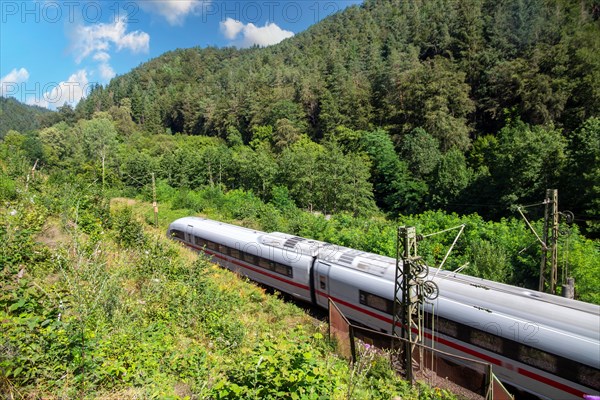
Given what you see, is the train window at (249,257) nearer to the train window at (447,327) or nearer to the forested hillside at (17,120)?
the train window at (447,327)

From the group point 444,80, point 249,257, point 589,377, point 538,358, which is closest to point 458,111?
point 444,80

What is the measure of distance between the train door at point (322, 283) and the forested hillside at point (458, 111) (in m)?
20.5

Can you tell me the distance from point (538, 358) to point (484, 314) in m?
1.34

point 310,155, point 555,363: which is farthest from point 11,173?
point 310,155

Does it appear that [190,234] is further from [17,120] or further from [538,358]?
[17,120]

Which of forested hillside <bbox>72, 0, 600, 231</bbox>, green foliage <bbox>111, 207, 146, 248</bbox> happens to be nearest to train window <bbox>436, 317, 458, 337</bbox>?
green foliage <bbox>111, 207, 146, 248</bbox>

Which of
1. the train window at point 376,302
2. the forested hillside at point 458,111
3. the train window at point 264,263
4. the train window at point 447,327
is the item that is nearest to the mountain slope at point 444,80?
the forested hillside at point 458,111

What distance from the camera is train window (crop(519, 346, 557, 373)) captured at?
7.26 meters

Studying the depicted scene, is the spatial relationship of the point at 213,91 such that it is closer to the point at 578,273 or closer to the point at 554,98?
the point at 554,98

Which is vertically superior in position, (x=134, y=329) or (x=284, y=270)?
(x=134, y=329)

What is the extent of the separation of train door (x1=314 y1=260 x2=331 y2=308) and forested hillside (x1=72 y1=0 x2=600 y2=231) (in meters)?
20.5

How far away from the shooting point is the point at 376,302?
10.6 meters

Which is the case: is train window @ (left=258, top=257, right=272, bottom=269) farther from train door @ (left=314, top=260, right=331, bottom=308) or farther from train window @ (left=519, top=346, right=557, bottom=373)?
train window @ (left=519, top=346, right=557, bottom=373)

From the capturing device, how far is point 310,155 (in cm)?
3931
